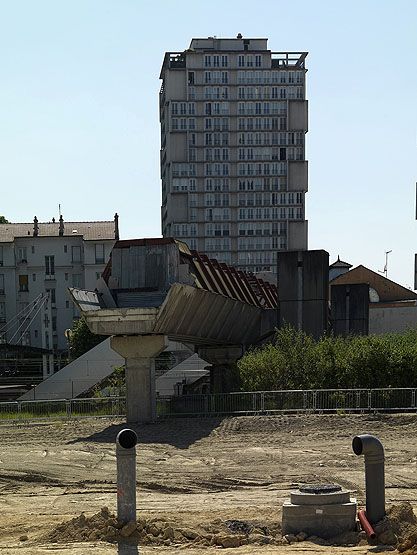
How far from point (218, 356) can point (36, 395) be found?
10.5 metres

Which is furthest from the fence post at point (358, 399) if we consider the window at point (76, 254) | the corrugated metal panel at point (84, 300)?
the window at point (76, 254)

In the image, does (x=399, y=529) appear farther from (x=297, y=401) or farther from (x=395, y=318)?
(x=395, y=318)

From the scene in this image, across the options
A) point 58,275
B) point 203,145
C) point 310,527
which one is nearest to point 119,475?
point 310,527

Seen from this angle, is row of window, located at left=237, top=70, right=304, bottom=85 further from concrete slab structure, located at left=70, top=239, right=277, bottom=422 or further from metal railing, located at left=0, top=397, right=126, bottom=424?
metal railing, located at left=0, top=397, right=126, bottom=424

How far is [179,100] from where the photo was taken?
133 m

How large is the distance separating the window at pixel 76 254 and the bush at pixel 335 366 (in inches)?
2245

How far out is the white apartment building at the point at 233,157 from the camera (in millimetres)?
132625

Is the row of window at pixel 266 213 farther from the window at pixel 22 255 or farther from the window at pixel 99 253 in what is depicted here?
the window at pixel 22 255

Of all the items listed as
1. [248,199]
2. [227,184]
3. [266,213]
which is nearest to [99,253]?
[227,184]

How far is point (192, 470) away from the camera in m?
23.2

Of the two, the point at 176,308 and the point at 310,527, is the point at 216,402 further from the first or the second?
the point at 310,527

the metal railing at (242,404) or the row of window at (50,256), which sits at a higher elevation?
the row of window at (50,256)

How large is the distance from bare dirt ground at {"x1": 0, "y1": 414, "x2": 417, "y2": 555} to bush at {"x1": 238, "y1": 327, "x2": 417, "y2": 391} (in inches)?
225

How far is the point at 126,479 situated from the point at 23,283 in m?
84.0
